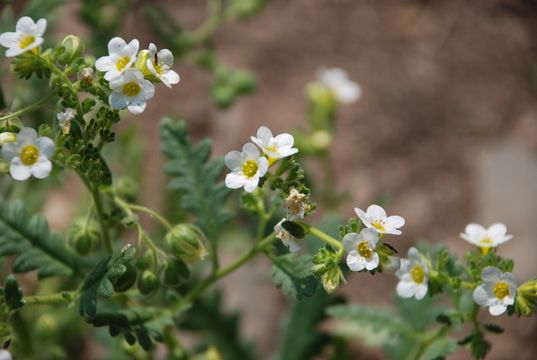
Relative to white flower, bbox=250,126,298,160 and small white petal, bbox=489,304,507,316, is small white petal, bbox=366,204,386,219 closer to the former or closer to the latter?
white flower, bbox=250,126,298,160

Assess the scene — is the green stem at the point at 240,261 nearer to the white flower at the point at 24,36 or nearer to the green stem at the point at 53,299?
the green stem at the point at 53,299

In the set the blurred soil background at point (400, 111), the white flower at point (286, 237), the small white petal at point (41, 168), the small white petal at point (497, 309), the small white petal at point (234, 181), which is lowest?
the blurred soil background at point (400, 111)

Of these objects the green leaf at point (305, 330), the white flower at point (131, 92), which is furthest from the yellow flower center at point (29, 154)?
the green leaf at point (305, 330)

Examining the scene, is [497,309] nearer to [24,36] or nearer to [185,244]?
[185,244]

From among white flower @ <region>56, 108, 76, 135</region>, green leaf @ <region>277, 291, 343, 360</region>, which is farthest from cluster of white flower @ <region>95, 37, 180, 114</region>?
green leaf @ <region>277, 291, 343, 360</region>

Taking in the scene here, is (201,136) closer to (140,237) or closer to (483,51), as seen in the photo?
(483,51)

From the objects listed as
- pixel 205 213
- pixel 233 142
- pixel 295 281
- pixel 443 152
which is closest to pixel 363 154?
pixel 443 152
